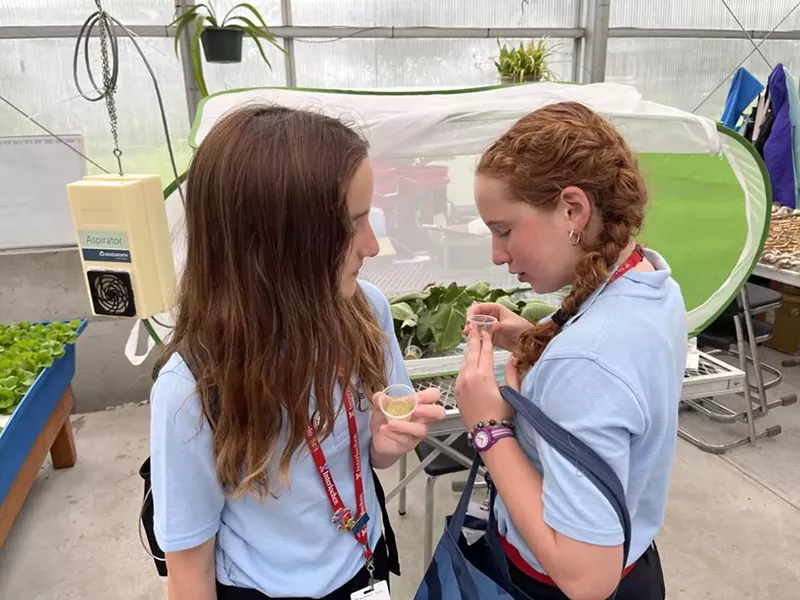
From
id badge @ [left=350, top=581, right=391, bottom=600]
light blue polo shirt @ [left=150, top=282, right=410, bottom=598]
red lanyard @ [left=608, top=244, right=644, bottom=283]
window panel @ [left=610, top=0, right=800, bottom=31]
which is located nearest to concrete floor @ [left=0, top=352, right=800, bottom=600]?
id badge @ [left=350, top=581, right=391, bottom=600]

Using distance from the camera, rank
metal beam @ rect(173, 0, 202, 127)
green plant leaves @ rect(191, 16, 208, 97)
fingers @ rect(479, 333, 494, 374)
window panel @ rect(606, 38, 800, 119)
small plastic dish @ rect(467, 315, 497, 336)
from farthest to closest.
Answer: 1. window panel @ rect(606, 38, 800, 119)
2. metal beam @ rect(173, 0, 202, 127)
3. green plant leaves @ rect(191, 16, 208, 97)
4. small plastic dish @ rect(467, 315, 497, 336)
5. fingers @ rect(479, 333, 494, 374)

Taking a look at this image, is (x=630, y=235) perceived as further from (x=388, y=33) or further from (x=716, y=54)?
(x=716, y=54)

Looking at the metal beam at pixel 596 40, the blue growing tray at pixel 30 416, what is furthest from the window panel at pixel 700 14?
the blue growing tray at pixel 30 416

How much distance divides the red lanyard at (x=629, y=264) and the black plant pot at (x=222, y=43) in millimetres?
2600

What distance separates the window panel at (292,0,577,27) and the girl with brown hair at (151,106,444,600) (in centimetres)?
318

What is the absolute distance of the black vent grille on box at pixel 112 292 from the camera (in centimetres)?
137

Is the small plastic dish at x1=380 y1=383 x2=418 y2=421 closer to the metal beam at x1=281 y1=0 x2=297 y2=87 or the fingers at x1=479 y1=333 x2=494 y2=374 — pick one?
the fingers at x1=479 y1=333 x2=494 y2=374

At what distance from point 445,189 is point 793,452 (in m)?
2.52

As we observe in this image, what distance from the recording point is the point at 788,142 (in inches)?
151

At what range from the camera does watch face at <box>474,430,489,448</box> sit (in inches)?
36.1

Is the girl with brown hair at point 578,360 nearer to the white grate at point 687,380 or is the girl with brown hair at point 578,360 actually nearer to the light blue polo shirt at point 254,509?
the light blue polo shirt at point 254,509

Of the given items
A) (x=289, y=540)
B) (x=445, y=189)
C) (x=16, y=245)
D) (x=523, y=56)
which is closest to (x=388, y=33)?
(x=523, y=56)

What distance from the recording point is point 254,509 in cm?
97

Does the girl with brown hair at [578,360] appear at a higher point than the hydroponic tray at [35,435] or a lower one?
higher
